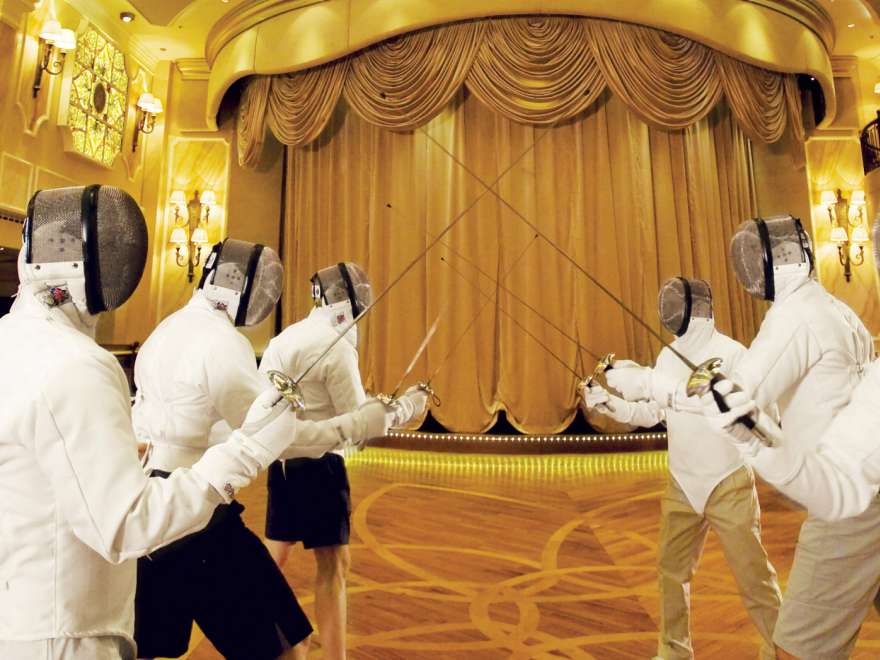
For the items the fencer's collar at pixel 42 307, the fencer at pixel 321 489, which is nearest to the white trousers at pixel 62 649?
the fencer's collar at pixel 42 307

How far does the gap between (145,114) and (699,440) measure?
694 centimetres

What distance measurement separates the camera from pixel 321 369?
181 centimetres

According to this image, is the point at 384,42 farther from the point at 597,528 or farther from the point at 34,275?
the point at 34,275

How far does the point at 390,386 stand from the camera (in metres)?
6.12

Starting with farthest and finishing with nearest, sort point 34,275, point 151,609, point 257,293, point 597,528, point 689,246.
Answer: point 689,246 → point 597,528 → point 257,293 → point 151,609 → point 34,275

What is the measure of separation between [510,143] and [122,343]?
489cm

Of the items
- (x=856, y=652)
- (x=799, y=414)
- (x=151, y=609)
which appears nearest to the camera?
(x=151, y=609)

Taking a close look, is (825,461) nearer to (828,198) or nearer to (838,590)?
(838,590)

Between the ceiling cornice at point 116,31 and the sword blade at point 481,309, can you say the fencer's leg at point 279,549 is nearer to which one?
the sword blade at point 481,309

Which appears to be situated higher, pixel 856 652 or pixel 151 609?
pixel 151 609

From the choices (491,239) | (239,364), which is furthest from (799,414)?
(491,239)

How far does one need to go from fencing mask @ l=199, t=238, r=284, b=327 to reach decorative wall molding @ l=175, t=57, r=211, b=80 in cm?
655

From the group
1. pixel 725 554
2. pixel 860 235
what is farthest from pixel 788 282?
pixel 860 235

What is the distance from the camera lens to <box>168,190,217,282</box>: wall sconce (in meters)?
6.63
